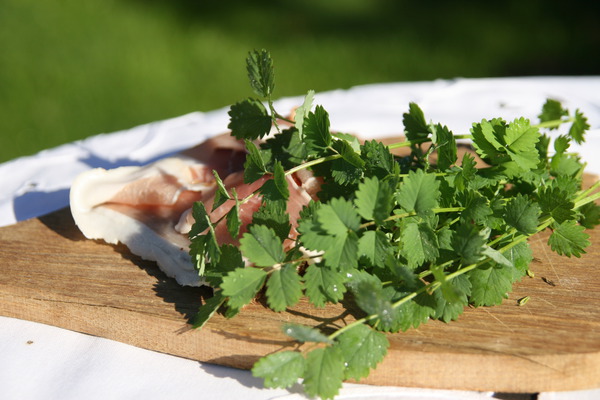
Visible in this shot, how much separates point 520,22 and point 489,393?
5573mm

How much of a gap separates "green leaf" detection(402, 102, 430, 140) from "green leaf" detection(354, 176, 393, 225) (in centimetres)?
45

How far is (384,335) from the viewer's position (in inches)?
52.2

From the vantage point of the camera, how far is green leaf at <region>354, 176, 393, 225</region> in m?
1.31

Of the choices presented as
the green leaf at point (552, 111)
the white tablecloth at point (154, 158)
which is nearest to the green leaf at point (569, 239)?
the white tablecloth at point (154, 158)

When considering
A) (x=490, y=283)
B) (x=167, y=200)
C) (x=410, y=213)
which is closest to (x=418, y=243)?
(x=410, y=213)

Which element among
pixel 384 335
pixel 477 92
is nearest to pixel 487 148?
pixel 384 335

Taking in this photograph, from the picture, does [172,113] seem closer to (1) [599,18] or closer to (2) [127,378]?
(2) [127,378]

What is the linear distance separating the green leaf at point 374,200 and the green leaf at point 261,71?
337 millimetres

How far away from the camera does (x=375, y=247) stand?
1.35 m

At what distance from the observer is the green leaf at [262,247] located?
1355mm

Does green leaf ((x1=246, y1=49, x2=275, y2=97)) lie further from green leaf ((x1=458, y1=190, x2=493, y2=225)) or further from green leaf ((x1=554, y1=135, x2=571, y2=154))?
green leaf ((x1=554, y1=135, x2=571, y2=154))

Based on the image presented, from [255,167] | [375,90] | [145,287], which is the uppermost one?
[375,90]

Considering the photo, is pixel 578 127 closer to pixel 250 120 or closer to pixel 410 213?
pixel 410 213

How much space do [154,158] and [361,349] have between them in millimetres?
1443
